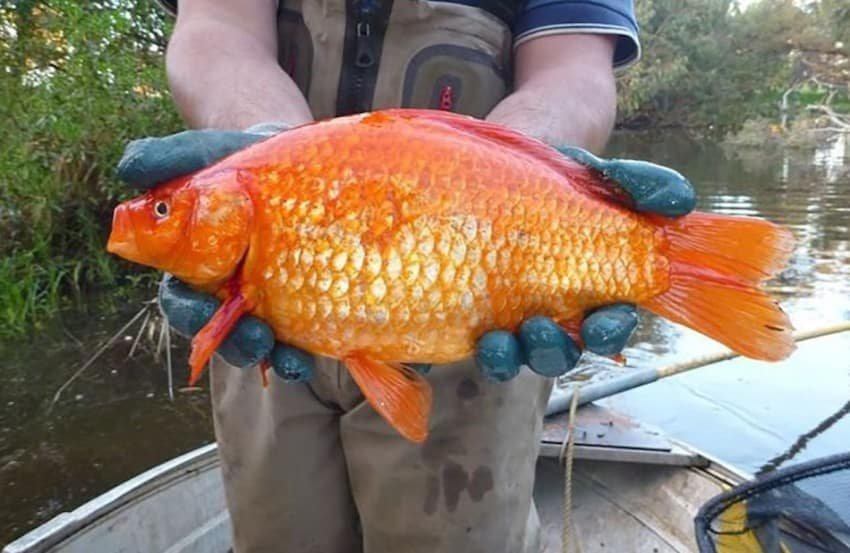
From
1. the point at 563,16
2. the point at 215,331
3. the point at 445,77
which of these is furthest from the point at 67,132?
the point at 215,331

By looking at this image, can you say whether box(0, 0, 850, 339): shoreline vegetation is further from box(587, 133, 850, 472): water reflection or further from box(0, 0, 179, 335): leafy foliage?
box(587, 133, 850, 472): water reflection

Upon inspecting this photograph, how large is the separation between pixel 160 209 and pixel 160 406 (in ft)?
14.8

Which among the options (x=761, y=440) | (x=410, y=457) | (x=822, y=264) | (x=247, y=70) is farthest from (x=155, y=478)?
(x=822, y=264)

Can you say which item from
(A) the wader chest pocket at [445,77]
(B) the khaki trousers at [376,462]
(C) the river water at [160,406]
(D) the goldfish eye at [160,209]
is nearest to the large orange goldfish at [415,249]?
(D) the goldfish eye at [160,209]

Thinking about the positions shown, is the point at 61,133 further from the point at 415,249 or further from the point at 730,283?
the point at 730,283

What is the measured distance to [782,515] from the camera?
2.18 m

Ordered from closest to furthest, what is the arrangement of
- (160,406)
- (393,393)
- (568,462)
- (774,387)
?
(393,393) → (568,462) → (160,406) → (774,387)

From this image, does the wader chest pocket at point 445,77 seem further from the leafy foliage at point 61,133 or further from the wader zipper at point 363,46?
the leafy foliage at point 61,133

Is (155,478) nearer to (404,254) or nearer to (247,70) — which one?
(247,70)

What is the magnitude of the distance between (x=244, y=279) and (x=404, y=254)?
262 millimetres

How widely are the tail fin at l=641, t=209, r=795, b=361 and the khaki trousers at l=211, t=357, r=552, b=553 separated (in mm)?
565

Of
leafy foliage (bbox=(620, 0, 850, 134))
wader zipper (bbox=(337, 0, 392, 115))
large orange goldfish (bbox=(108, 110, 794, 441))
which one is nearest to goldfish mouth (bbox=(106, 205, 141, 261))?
large orange goldfish (bbox=(108, 110, 794, 441))

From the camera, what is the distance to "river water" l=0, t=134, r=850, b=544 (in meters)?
4.86

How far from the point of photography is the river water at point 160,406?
486 centimetres
